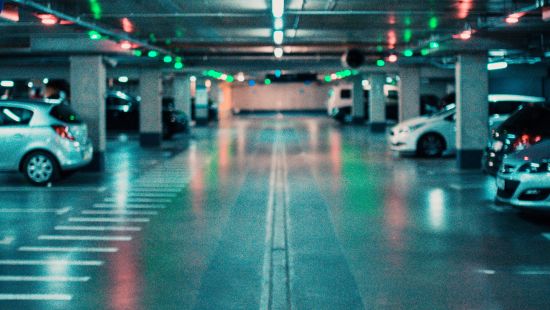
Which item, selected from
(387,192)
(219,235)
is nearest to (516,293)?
(219,235)

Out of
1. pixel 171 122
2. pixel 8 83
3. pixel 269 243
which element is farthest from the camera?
pixel 8 83

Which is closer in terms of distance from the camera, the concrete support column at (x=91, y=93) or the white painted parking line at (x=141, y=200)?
the white painted parking line at (x=141, y=200)

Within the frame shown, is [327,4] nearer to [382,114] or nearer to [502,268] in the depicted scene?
[502,268]

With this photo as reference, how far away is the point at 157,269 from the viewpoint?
8.84m

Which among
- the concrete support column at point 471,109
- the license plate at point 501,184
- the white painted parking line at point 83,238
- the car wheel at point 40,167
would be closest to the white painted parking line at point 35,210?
the white painted parking line at point 83,238

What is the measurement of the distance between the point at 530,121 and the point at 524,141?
52 cm

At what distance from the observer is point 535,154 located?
11.7 metres

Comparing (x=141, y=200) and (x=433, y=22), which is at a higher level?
(x=433, y=22)

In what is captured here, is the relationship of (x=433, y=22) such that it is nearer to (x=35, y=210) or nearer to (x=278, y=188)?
(x=278, y=188)

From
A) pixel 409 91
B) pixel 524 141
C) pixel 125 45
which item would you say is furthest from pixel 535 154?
pixel 409 91

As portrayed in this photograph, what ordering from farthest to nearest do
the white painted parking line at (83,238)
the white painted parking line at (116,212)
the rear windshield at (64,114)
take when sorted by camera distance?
the rear windshield at (64,114), the white painted parking line at (116,212), the white painted parking line at (83,238)

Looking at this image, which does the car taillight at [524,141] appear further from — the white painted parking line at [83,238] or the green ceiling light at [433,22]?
the white painted parking line at [83,238]

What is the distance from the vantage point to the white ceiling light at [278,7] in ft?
39.4

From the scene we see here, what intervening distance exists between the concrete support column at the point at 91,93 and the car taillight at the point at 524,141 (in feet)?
31.9
